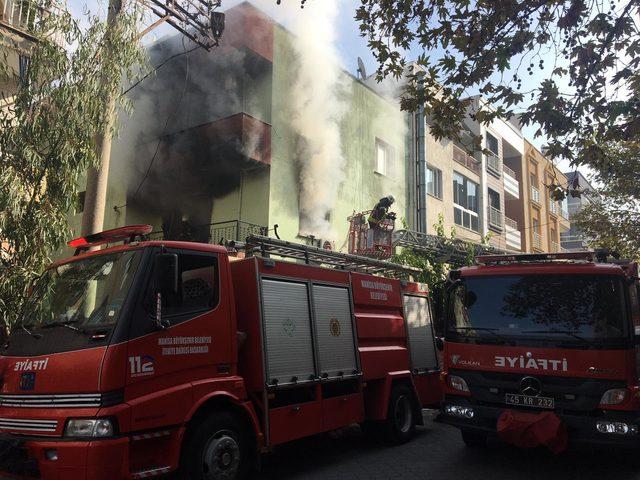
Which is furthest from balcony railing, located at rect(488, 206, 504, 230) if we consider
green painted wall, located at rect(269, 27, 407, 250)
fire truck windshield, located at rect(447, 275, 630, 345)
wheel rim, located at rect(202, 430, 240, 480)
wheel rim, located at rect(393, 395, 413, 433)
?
wheel rim, located at rect(202, 430, 240, 480)

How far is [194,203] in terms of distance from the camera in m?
13.6

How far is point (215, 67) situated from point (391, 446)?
32.6 ft

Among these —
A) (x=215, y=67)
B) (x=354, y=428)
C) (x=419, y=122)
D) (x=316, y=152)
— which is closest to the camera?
(x=354, y=428)

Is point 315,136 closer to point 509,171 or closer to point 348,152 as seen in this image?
point 348,152

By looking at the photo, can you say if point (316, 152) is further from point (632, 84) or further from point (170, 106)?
point (632, 84)

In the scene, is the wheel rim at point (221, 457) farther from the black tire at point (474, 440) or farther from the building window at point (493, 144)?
the building window at point (493, 144)

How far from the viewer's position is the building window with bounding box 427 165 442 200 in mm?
19297

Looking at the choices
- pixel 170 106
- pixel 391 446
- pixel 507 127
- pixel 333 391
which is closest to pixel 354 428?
pixel 391 446

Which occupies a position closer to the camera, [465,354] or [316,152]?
[465,354]

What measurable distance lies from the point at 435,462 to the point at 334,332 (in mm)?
1968

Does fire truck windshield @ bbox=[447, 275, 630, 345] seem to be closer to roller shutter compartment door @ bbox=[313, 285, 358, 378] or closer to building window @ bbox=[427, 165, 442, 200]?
roller shutter compartment door @ bbox=[313, 285, 358, 378]

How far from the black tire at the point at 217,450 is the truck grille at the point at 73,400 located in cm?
81

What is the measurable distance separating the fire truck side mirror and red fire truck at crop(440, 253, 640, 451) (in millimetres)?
3572

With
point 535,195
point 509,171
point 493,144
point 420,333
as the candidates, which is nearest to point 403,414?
point 420,333
